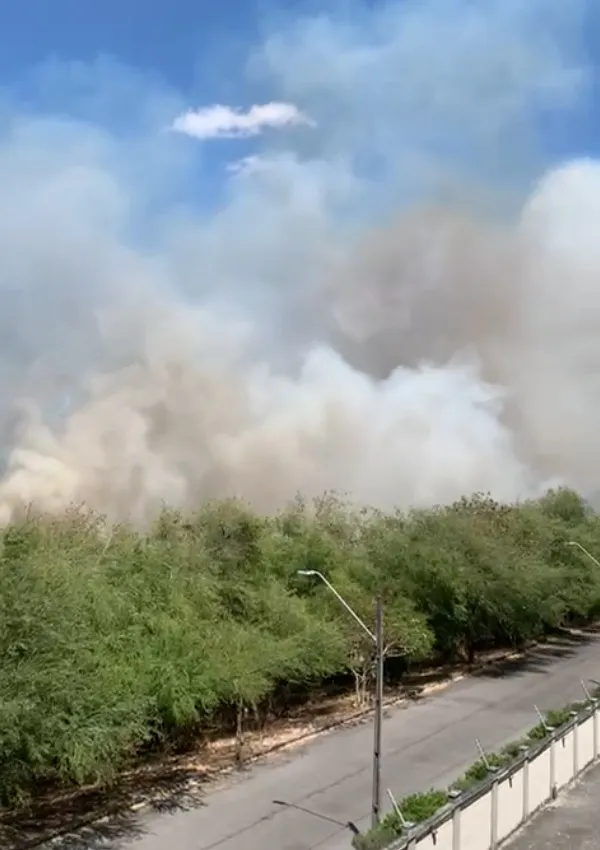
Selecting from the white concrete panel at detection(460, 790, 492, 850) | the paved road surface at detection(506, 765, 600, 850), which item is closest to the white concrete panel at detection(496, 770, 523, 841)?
the paved road surface at detection(506, 765, 600, 850)

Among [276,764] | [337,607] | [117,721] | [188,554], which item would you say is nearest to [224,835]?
[117,721]

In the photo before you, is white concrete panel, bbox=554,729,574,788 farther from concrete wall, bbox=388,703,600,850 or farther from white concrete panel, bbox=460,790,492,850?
white concrete panel, bbox=460,790,492,850

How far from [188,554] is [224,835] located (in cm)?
1225

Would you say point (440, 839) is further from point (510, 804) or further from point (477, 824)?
point (510, 804)

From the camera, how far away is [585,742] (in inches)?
1064

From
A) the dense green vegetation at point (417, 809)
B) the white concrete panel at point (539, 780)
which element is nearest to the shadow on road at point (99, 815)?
the dense green vegetation at point (417, 809)

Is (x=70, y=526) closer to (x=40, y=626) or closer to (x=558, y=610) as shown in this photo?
(x=40, y=626)

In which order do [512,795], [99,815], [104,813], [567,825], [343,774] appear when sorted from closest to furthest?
[512,795]
[567,825]
[99,815]
[104,813]
[343,774]

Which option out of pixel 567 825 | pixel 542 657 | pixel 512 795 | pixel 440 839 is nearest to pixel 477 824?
pixel 440 839

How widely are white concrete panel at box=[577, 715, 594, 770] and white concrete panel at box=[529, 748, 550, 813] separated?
2.85 meters

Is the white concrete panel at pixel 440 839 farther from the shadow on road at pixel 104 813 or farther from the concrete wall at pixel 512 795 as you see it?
the shadow on road at pixel 104 813

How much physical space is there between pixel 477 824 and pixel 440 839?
225 centimetres

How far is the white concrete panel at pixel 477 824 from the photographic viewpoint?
724 inches

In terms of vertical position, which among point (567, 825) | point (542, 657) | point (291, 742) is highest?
point (542, 657)
